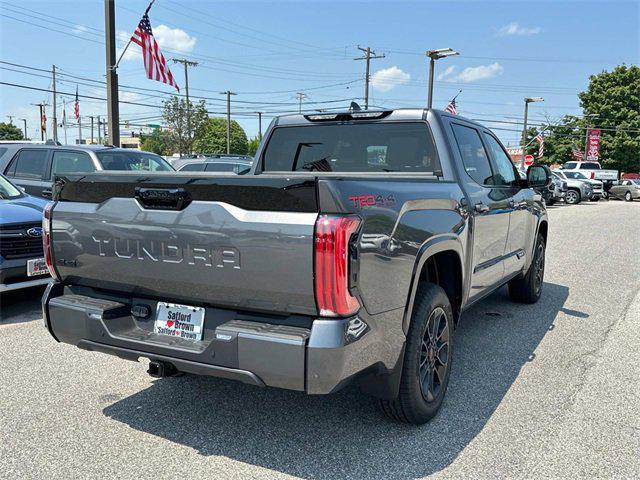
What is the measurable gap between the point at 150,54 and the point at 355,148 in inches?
469

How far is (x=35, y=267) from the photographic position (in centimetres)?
552

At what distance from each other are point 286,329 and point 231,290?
339 mm

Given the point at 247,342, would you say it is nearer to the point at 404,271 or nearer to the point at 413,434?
the point at 404,271

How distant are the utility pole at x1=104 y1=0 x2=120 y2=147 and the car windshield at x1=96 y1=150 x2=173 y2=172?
5.38 metres

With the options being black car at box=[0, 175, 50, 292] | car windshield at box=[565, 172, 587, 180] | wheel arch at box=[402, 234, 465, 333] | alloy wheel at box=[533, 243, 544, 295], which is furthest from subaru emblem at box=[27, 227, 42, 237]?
car windshield at box=[565, 172, 587, 180]

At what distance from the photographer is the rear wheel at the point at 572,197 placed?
95.5ft

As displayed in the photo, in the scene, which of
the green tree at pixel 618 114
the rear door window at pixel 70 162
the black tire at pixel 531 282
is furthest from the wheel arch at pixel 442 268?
the green tree at pixel 618 114

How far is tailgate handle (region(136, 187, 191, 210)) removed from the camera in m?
2.74

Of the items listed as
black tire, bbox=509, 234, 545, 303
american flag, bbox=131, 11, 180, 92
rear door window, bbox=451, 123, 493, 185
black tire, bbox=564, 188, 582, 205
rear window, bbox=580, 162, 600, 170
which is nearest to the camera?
rear door window, bbox=451, 123, 493, 185

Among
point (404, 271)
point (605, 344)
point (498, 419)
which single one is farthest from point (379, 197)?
point (605, 344)

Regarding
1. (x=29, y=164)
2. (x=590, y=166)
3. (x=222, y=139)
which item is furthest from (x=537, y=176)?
(x=222, y=139)

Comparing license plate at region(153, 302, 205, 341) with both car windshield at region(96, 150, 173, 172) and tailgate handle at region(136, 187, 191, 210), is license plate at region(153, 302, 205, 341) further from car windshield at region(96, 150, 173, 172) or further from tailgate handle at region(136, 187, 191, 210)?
car windshield at region(96, 150, 173, 172)

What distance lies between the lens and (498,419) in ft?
11.3

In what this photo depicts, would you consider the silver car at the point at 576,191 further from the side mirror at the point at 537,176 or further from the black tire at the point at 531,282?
the side mirror at the point at 537,176
